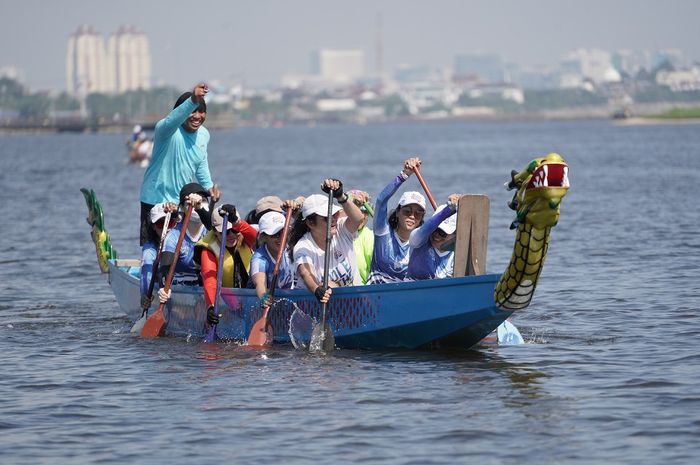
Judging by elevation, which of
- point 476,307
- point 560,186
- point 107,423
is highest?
point 560,186

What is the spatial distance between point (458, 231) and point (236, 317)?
290cm

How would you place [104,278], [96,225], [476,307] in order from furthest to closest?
[104,278]
[96,225]
[476,307]

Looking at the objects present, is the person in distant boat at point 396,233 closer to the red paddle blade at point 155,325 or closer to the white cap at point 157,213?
the white cap at point 157,213

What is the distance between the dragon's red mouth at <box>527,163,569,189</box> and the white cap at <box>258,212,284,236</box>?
11.6 ft

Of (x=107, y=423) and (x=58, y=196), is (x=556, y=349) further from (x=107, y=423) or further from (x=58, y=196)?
(x=58, y=196)

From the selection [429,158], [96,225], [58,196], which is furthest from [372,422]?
[429,158]

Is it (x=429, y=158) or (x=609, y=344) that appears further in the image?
(x=429, y=158)

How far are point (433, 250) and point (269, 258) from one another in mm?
1749

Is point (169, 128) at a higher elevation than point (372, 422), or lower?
higher

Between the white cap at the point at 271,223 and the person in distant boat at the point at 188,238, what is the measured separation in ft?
2.17

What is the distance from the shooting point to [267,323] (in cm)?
1343

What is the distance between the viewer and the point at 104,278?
70.4 ft

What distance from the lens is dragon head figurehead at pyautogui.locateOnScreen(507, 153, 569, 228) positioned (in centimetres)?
1034

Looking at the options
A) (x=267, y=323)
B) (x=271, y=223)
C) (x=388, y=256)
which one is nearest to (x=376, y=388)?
(x=388, y=256)
